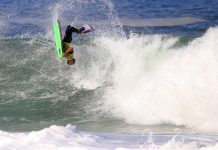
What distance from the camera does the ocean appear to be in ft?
23.8

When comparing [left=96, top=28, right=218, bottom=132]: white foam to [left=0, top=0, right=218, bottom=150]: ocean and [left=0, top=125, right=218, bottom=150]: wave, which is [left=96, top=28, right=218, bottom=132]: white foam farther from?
[left=0, top=125, right=218, bottom=150]: wave

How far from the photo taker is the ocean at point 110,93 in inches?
285

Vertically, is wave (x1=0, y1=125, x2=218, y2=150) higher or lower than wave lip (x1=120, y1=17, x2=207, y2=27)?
lower

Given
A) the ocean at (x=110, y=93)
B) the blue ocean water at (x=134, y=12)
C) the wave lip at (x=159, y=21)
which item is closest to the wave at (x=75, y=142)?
the ocean at (x=110, y=93)

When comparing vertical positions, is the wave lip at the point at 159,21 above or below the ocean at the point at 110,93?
above

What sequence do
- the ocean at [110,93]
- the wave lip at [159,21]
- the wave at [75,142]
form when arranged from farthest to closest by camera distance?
the wave lip at [159,21] → the ocean at [110,93] → the wave at [75,142]

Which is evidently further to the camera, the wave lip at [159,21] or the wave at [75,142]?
the wave lip at [159,21]

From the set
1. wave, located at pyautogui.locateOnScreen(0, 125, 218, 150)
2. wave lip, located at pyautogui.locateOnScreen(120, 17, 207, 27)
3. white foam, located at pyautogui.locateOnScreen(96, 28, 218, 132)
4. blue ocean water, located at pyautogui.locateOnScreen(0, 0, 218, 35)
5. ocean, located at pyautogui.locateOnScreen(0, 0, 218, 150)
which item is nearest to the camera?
wave, located at pyautogui.locateOnScreen(0, 125, 218, 150)

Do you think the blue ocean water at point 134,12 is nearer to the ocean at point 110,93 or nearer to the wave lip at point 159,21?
the wave lip at point 159,21

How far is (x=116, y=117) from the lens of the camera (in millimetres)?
12344

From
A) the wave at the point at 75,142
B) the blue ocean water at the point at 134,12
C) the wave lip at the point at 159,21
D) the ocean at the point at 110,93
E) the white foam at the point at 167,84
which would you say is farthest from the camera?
the wave lip at the point at 159,21

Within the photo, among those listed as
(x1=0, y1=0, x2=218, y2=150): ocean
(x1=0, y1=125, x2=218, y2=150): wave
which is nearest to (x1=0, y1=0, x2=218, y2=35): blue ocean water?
(x1=0, y1=0, x2=218, y2=150): ocean

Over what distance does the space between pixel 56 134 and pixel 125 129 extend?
4.27 meters

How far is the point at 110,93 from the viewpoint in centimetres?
1420
